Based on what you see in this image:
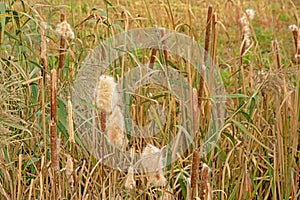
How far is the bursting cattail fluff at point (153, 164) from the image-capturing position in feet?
4.57

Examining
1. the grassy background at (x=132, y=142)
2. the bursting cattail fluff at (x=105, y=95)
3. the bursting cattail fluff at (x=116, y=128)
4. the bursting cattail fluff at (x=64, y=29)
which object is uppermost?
the bursting cattail fluff at (x=64, y=29)

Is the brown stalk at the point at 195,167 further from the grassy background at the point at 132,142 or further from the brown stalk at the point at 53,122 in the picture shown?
the brown stalk at the point at 53,122

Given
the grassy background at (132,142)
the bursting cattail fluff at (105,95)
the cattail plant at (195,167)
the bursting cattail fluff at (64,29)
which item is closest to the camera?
Result: the cattail plant at (195,167)

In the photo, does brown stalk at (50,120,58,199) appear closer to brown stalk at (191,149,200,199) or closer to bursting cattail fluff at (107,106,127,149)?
bursting cattail fluff at (107,106,127,149)

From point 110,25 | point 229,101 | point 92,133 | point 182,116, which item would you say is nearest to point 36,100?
point 92,133

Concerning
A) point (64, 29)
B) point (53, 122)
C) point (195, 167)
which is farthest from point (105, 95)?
point (64, 29)

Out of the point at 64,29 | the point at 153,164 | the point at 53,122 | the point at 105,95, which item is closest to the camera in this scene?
the point at 53,122

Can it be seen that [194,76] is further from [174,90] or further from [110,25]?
[110,25]

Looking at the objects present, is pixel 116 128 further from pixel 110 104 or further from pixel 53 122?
pixel 53 122

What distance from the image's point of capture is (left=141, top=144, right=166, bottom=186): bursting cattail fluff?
1.39 m

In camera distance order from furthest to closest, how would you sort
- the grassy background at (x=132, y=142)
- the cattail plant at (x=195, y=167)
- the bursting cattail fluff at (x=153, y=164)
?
the grassy background at (x=132, y=142) → the bursting cattail fluff at (x=153, y=164) → the cattail plant at (x=195, y=167)

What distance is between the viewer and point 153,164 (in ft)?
4.94

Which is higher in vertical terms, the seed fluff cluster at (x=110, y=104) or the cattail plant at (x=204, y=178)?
the seed fluff cluster at (x=110, y=104)

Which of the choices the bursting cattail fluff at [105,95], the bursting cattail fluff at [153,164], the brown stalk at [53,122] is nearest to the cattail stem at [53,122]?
the brown stalk at [53,122]
